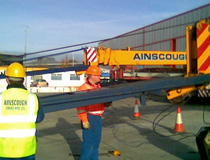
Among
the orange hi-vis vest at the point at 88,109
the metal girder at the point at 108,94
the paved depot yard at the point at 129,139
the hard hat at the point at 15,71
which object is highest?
the hard hat at the point at 15,71

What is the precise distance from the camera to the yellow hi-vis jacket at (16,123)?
2.79 meters

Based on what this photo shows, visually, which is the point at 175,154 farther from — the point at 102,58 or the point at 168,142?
the point at 102,58

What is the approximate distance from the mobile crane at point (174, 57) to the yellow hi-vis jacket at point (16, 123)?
3.03m

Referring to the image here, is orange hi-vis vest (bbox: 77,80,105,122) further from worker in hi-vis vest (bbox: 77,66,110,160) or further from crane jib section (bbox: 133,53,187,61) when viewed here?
crane jib section (bbox: 133,53,187,61)

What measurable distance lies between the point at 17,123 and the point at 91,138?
2.05 meters

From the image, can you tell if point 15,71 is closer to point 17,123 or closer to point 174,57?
point 17,123

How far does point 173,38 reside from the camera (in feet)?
66.7

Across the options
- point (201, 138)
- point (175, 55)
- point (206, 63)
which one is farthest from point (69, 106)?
point (175, 55)

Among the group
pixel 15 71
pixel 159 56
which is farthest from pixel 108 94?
pixel 159 56

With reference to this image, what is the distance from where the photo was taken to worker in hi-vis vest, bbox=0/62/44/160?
9.14 feet

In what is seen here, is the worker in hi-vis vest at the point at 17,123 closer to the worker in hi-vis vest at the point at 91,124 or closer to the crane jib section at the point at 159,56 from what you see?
the worker in hi-vis vest at the point at 91,124

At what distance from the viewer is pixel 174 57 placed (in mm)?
10930

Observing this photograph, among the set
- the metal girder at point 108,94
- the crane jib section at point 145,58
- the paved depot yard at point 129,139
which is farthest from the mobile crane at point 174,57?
the paved depot yard at point 129,139

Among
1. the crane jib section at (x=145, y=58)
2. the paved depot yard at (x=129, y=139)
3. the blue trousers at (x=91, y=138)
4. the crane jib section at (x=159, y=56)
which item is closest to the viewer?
the blue trousers at (x=91, y=138)
